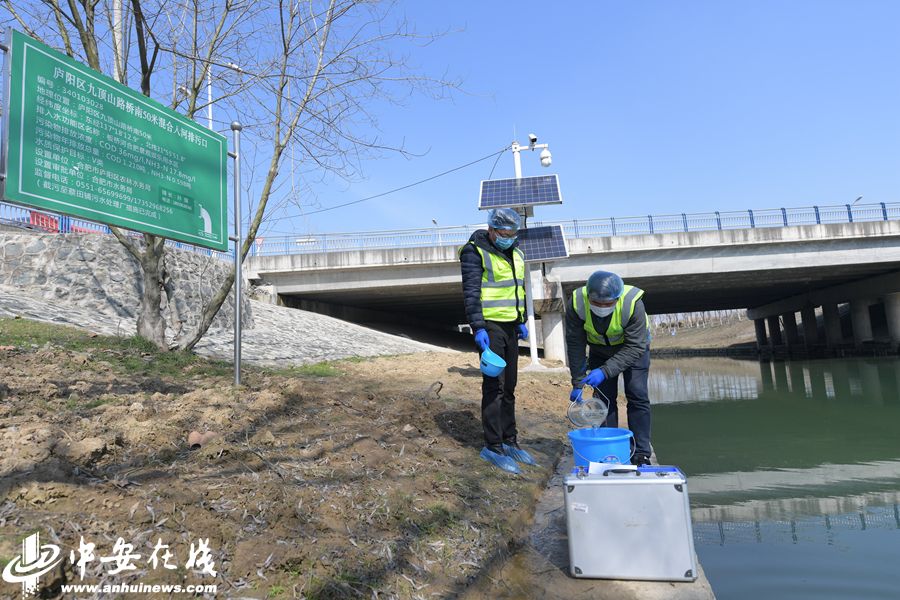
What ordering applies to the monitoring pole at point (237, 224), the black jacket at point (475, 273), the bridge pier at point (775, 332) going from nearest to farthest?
the black jacket at point (475, 273)
the monitoring pole at point (237, 224)
the bridge pier at point (775, 332)

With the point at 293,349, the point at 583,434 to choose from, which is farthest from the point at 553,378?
the point at 583,434

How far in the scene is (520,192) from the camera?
41.2 ft

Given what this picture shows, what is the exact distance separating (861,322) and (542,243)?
2562 cm

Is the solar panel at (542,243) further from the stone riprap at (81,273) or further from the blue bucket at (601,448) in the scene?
the blue bucket at (601,448)

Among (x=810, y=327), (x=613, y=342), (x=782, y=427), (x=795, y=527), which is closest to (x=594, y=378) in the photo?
(x=613, y=342)

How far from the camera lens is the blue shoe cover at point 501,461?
402cm

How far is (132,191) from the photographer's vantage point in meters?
4.66

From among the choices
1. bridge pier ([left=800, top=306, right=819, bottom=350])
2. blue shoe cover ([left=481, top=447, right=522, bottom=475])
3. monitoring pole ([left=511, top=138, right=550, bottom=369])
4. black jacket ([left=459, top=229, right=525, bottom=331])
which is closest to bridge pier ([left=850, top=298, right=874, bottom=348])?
bridge pier ([left=800, top=306, right=819, bottom=350])

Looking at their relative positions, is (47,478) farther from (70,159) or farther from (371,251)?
(371,251)

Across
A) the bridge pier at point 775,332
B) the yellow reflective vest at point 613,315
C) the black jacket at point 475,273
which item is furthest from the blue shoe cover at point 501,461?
the bridge pier at point 775,332

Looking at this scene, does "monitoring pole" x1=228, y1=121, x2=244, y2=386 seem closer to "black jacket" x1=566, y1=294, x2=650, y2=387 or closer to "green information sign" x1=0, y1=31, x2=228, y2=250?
"green information sign" x1=0, y1=31, x2=228, y2=250

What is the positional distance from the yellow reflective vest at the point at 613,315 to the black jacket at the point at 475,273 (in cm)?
45

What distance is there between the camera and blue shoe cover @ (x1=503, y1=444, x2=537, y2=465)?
4.28m

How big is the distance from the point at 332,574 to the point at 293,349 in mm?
10435
